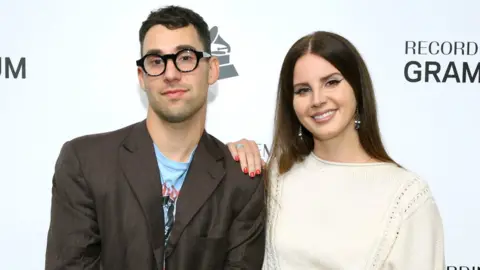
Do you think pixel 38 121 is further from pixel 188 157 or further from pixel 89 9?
pixel 188 157

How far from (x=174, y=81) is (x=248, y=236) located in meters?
0.55

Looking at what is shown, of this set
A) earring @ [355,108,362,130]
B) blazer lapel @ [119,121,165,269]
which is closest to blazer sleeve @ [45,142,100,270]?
blazer lapel @ [119,121,165,269]

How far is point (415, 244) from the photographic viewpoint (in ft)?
4.91

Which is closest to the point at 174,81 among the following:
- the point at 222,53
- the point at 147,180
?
the point at 147,180

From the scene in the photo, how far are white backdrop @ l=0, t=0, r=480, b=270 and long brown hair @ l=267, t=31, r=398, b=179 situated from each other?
0.40 m

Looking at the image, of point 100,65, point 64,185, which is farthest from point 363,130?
point 100,65

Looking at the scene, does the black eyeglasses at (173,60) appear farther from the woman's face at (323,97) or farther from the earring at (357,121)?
the earring at (357,121)

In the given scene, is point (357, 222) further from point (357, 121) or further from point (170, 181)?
point (170, 181)

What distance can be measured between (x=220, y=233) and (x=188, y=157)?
27cm

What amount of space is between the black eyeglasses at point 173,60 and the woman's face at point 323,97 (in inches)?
13.1

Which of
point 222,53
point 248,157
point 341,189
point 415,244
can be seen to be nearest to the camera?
point 415,244

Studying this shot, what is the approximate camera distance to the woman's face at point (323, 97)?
1556mm

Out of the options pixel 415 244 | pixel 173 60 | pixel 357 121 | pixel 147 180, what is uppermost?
pixel 173 60

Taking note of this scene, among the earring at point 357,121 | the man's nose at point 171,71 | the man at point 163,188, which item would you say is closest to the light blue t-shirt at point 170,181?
the man at point 163,188
